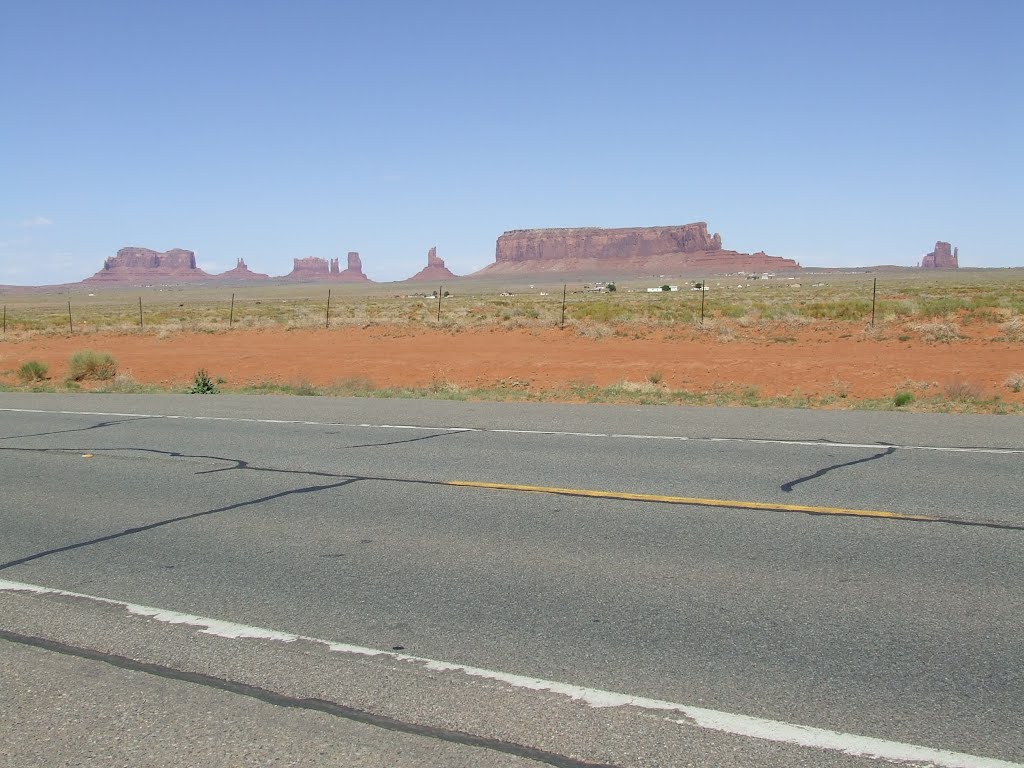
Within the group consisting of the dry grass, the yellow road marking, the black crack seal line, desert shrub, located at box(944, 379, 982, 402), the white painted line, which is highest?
the dry grass

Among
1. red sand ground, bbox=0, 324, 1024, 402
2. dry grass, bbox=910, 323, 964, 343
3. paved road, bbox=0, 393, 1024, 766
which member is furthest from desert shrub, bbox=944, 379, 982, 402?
dry grass, bbox=910, 323, 964, 343

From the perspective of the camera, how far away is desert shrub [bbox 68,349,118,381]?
90.0ft

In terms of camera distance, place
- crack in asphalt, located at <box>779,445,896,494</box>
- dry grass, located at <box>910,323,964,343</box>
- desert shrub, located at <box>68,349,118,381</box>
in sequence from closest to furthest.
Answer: crack in asphalt, located at <box>779,445,896,494</box> < desert shrub, located at <box>68,349,118,381</box> < dry grass, located at <box>910,323,964,343</box>

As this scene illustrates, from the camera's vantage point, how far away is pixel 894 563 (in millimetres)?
6402

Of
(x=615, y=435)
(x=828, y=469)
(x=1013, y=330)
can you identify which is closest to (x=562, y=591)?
(x=828, y=469)

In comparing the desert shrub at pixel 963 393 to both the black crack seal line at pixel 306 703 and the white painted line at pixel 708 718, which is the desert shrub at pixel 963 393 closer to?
the white painted line at pixel 708 718

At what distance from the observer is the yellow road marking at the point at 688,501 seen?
775 centimetres

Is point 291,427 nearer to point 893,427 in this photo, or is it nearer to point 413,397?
point 413,397

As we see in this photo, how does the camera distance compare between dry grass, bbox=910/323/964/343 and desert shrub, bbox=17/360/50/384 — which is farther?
dry grass, bbox=910/323/964/343

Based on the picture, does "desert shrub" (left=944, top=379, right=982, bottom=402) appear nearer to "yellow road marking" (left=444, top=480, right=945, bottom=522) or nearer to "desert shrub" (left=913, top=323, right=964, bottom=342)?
"yellow road marking" (left=444, top=480, right=945, bottom=522)

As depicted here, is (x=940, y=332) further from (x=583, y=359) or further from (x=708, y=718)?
(x=708, y=718)

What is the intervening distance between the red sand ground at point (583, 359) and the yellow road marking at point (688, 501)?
1261 centimetres

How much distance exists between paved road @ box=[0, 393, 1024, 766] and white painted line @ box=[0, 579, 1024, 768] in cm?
2

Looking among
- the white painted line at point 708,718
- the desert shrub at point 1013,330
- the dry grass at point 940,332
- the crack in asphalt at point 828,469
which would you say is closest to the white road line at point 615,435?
the crack in asphalt at point 828,469
